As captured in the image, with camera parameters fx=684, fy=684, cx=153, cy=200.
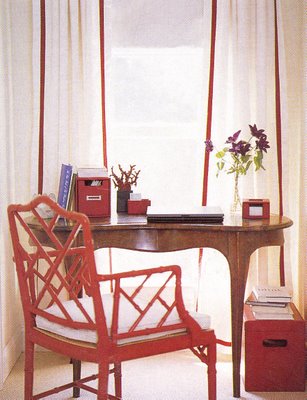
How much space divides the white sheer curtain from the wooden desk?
1.95ft

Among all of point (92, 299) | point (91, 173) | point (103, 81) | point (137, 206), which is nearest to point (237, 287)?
point (137, 206)

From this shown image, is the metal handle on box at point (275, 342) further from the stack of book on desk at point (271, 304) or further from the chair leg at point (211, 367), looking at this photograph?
the chair leg at point (211, 367)

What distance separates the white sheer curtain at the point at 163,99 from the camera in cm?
A: 368

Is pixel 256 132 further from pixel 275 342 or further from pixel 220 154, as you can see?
pixel 275 342

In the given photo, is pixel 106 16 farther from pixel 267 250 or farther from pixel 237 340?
pixel 237 340

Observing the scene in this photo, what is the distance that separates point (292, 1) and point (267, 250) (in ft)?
4.46

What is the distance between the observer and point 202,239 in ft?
10.3

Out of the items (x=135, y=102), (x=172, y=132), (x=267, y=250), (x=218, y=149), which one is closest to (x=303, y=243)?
(x=267, y=250)

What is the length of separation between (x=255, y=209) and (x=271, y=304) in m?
0.48

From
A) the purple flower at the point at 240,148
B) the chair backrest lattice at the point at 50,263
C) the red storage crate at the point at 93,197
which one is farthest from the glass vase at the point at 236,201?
the chair backrest lattice at the point at 50,263

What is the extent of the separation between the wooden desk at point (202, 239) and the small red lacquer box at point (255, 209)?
0.11 metres

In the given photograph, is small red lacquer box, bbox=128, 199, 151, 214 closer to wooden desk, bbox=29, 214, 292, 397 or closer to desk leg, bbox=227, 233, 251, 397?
wooden desk, bbox=29, 214, 292, 397

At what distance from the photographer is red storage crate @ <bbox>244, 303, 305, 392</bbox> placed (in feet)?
10.5

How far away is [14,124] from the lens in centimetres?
379
